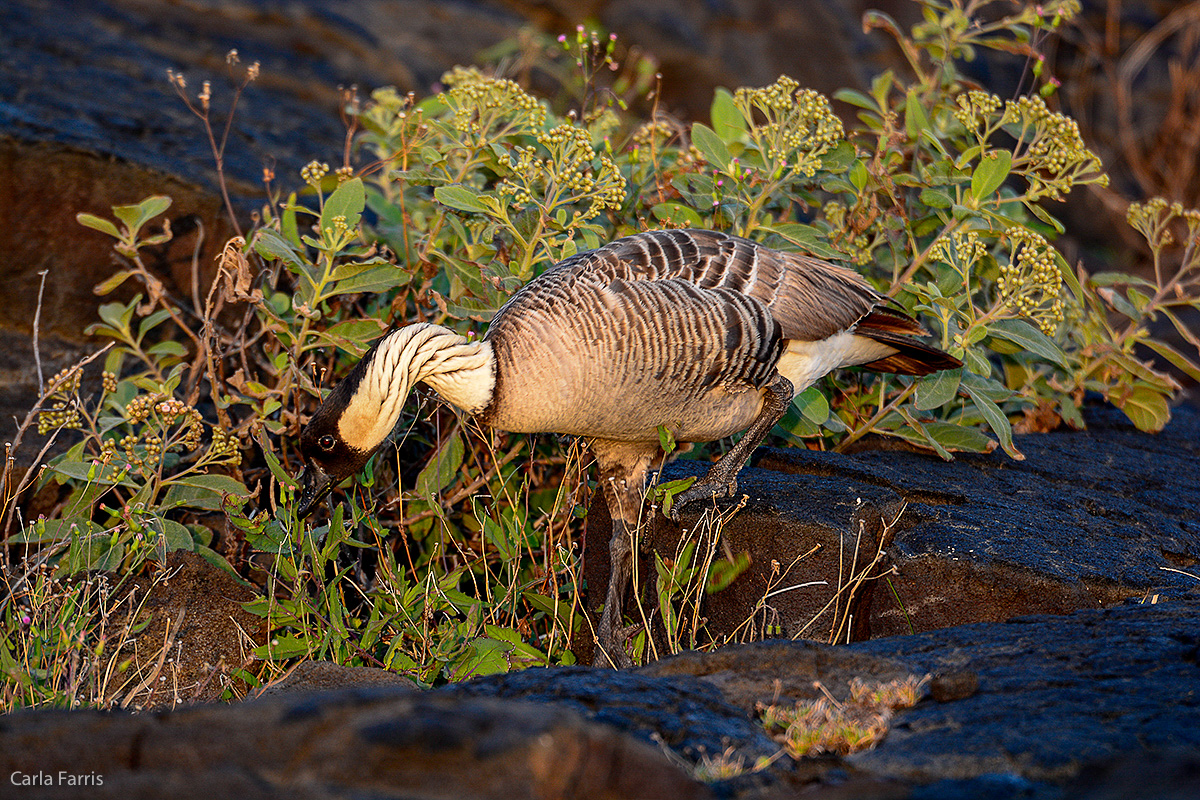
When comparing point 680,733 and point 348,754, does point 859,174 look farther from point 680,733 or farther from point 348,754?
point 348,754

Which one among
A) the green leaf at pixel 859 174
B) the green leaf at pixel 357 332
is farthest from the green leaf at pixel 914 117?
the green leaf at pixel 357 332

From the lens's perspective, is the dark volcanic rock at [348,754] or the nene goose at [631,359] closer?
the dark volcanic rock at [348,754]

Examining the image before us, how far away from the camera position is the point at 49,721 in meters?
2.58

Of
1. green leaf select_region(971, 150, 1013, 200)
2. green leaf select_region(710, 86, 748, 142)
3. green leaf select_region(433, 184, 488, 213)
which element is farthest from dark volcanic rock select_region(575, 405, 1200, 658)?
green leaf select_region(710, 86, 748, 142)

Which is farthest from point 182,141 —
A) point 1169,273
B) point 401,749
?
point 1169,273

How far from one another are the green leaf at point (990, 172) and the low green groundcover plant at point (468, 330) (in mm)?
16

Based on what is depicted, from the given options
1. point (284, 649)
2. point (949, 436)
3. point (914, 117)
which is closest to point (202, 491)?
point (284, 649)

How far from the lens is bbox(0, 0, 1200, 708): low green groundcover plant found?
486 centimetres

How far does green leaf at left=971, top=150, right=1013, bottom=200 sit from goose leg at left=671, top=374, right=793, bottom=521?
178 centimetres

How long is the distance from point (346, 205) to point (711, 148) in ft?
6.94

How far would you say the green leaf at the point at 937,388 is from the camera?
5.68 meters

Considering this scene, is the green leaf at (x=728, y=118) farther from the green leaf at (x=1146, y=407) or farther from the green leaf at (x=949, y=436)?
the green leaf at (x=1146, y=407)

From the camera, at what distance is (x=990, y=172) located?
5.85 m

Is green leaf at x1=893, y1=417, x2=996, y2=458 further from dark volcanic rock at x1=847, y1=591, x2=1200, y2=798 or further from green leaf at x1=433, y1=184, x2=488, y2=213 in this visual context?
green leaf at x1=433, y1=184, x2=488, y2=213
